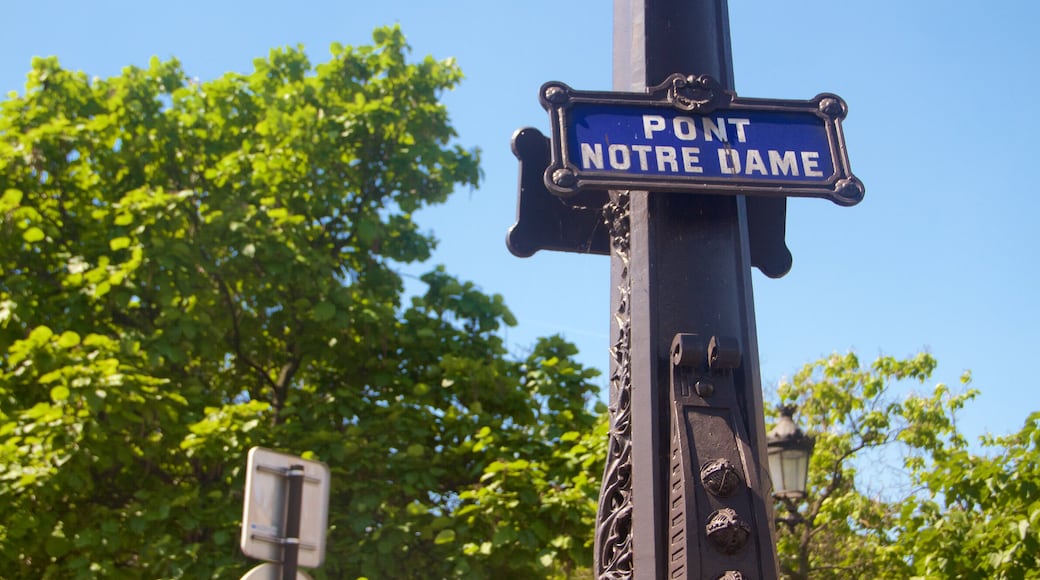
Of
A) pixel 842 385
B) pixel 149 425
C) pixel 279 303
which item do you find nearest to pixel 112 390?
pixel 149 425

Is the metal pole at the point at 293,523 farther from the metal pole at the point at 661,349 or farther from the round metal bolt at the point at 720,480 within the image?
the round metal bolt at the point at 720,480

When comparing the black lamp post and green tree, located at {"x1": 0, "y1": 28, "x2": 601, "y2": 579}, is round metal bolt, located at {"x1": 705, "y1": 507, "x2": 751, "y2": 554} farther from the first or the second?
green tree, located at {"x1": 0, "y1": 28, "x2": 601, "y2": 579}

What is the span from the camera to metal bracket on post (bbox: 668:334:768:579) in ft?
9.23

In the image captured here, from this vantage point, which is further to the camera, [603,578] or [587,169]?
[587,169]

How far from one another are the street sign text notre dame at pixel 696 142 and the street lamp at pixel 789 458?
666cm

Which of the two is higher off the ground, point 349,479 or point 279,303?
point 279,303

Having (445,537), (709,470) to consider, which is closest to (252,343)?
(445,537)

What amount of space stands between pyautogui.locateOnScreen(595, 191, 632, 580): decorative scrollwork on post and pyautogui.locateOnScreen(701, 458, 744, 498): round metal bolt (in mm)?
266

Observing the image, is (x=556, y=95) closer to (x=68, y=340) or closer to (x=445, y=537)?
(x=445, y=537)

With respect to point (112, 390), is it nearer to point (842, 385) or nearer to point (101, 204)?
point (101, 204)

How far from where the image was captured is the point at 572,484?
40.4 feet

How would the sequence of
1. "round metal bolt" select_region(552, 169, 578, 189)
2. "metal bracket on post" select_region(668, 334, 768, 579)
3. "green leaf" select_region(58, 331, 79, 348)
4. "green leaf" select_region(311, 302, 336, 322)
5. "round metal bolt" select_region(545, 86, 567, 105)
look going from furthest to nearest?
"green leaf" select_region(311, 302, 336, 322) < "green leaf" select_region(58, 331, 79, 348) < "round metal bolt" select_region(545, 86, 567, 105) < "round metal bolt" select_region(552, 169, 578, 189) < "metal bracket on post" select_region(668, 334, 768, 579)

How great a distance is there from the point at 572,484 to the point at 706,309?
30.6 feet

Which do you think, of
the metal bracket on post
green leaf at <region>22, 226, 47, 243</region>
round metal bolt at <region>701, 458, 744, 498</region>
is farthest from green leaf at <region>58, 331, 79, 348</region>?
round metal bolt at <region>701, 458, 744, 498</region>
